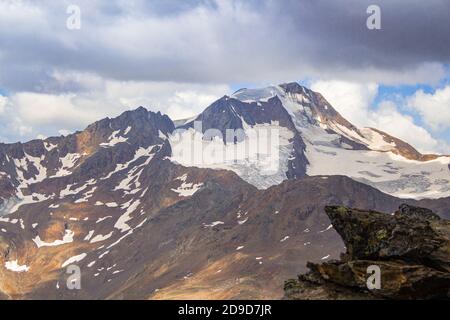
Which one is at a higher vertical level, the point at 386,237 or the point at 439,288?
the point at 386,237

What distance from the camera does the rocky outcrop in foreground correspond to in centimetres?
3784

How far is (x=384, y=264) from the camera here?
39.2 metres

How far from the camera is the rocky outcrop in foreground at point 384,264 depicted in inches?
1490
